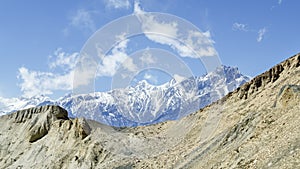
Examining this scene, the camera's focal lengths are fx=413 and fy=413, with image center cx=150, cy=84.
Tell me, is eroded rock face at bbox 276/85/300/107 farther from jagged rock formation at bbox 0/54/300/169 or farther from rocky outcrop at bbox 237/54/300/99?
rocky outcrop at bbox 237/54/300/99

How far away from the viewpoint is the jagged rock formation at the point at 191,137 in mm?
26500

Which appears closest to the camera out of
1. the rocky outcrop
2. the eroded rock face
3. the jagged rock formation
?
the jagged rock formation

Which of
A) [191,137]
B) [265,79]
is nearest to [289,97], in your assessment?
[191,137]

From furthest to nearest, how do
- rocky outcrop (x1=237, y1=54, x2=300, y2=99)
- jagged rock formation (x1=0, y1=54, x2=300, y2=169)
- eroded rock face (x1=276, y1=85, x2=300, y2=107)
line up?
rocky outcrop (x1=237, y1=54, x2=300, y2=99) → eroded rock face (x1=276, y1=85, x2=300, y2=107) → jagged rock formation (x1=0, y1=54, x2=300, y2=169)

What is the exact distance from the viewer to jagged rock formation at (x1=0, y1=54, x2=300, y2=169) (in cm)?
2650

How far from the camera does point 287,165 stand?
21266mm

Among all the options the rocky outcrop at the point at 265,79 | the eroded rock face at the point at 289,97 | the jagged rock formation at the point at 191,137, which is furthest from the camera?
the rocky outcrop at the point at 265,79

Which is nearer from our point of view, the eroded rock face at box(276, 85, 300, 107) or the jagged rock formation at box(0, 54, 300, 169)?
the jagged rock formation at box(0, 54, 300, 169)

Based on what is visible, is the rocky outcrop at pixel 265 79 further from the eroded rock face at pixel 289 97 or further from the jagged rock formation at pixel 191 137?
the eroded rock face at pixel 289 97

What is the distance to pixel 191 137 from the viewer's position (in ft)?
141

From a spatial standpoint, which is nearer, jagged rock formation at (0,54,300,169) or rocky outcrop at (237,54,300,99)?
jagged rock formation at (0,54,300,169)

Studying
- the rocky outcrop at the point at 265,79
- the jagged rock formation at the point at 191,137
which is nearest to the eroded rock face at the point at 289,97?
the jagged rock formation at the point at 191,137

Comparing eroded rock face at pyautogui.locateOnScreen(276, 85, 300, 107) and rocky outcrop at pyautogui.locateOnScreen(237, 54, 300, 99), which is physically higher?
rocky outcrop at pyautogui.locateOnScreen(237, 54, 300, 99)

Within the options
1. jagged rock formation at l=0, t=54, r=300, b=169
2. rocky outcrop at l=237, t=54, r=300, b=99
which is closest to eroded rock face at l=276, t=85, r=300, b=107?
jagged rock formation at l=0, t=54, r=300, b=169
